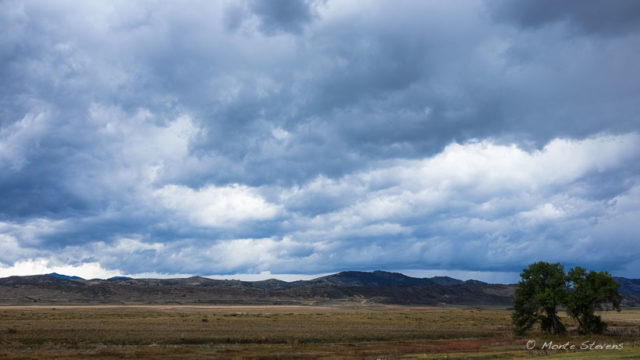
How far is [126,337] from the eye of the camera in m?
62.8

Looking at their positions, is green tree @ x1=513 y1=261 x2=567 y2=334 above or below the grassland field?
above

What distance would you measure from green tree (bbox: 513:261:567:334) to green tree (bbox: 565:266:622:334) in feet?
5.48

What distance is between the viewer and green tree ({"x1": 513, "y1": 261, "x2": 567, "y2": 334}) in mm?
68438

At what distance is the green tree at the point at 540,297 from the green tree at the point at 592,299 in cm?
167

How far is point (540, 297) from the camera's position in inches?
2687

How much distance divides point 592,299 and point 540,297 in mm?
6222

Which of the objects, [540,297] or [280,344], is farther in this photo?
[540,297]

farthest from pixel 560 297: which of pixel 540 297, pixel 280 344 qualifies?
pixel 280 344

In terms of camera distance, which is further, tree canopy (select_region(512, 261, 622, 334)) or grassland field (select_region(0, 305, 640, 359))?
tree canopy (select_region(512, 261, 622, 334))

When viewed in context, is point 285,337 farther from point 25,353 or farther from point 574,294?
point 574,294

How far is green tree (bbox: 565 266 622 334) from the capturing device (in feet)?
217

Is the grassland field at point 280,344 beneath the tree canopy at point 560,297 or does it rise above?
beneath

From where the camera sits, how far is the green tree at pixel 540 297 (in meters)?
68.4

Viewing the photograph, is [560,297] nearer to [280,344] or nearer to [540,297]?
[540,297]
